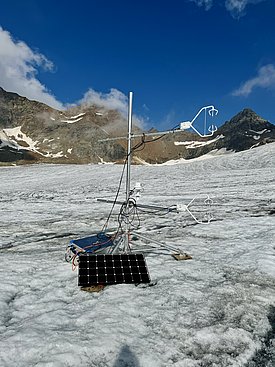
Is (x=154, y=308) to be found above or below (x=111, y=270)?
below

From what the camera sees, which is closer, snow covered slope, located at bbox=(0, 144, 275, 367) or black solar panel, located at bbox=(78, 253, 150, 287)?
snow covered slope, located at bbox=(0, 144, 275, 367)

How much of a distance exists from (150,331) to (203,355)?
0.73 meters

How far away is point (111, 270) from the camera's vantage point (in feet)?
17.6

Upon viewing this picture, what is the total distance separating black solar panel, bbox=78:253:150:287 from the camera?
16.9 ft

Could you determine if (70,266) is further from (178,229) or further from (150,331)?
(178,229)

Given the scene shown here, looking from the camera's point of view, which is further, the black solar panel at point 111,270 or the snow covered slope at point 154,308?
the black solar panel at point 111,270

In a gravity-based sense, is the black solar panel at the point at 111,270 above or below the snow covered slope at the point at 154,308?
above

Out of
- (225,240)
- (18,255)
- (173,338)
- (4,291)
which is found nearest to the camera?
(173,338)

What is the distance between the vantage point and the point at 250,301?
14.9 ft

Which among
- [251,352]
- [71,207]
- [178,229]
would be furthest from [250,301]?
[71,207]

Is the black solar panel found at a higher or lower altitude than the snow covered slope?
higher

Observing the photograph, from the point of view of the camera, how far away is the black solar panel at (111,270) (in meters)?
5.14

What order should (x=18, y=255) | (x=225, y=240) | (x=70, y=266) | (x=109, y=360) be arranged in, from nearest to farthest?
1. (x=109, y=360)
2. (x=70, y=266)
3. (x=18, y=255)
4. (x=225, y=240)

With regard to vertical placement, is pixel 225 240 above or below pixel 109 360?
above
